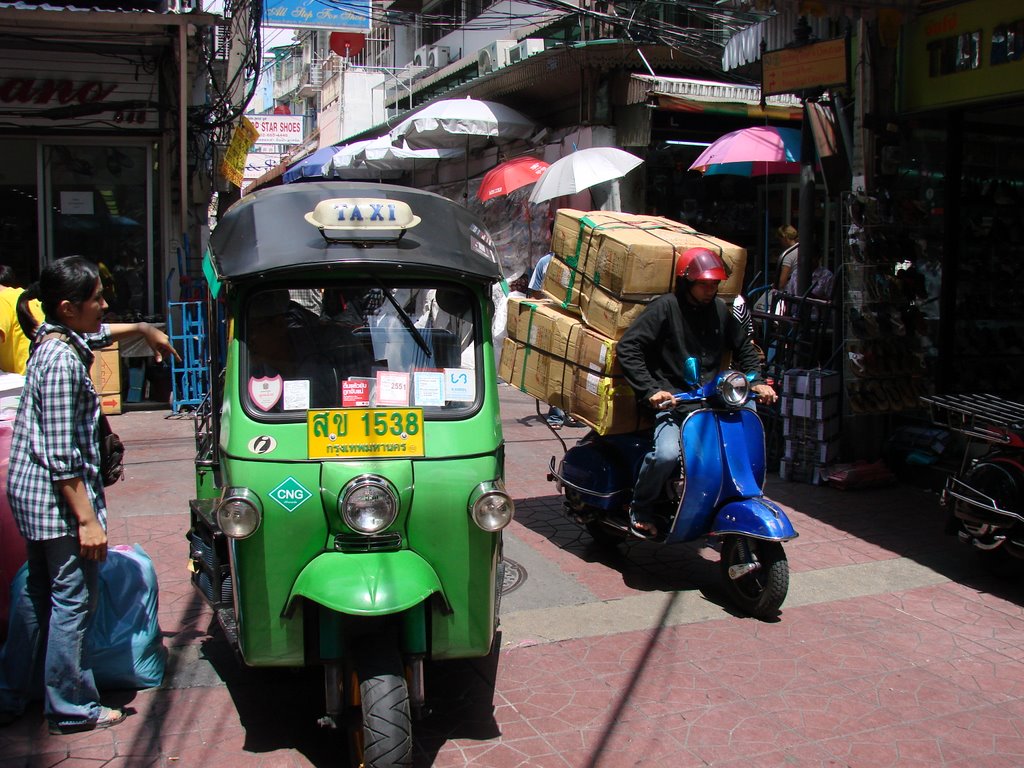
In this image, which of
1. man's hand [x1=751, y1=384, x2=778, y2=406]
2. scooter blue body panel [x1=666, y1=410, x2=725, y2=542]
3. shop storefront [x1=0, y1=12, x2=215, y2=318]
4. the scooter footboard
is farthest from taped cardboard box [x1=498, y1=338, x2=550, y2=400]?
shop storefront [x1=0, y1=12, x2=215, y2=318]

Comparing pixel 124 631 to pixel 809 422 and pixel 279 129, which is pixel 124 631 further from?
pixel 279 129

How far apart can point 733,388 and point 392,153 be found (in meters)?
10.6

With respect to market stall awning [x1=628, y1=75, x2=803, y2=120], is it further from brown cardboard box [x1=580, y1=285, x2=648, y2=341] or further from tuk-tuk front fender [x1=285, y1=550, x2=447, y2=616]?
tuk-tuk front fender [x1=285, y1=550, x2=447, y2=616]

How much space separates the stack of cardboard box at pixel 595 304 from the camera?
5.82 m

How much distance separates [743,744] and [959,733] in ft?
3.08

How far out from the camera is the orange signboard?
25.3 ft

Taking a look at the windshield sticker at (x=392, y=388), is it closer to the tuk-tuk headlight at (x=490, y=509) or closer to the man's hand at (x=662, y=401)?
the tuk-tuk headlight at (x=490, y=509)

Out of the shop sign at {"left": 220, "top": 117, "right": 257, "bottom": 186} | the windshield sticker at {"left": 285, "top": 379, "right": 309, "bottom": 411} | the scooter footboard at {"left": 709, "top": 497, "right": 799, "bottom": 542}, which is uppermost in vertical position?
the shop sign at {"left": 220, "top": 117, "right": 257, "bottom": 186}

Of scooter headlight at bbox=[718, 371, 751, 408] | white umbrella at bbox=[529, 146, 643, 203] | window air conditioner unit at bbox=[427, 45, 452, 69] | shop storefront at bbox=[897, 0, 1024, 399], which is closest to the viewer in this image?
scooter headlight at bbox=[718, 371, 751, 408]

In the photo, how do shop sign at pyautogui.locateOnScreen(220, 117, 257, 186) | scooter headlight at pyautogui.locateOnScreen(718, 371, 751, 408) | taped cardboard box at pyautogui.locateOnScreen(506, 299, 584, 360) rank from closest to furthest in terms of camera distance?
scooter headlight at pyautogui.locateOnScreen(718, 371, 751, 408)
taped cardboard box at pyautogui.locateOnScreen(506, 299, 584, 360)
shop sign at pyautogui.locateOnScreen(220, 117, 257, 186)

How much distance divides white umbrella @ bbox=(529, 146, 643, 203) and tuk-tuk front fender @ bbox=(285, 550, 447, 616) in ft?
23.8

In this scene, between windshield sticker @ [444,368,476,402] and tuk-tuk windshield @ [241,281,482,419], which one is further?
windshield sticker @ [444,368,476,402]

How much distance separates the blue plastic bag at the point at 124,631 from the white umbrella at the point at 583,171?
703 cm

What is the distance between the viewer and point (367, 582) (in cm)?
350
